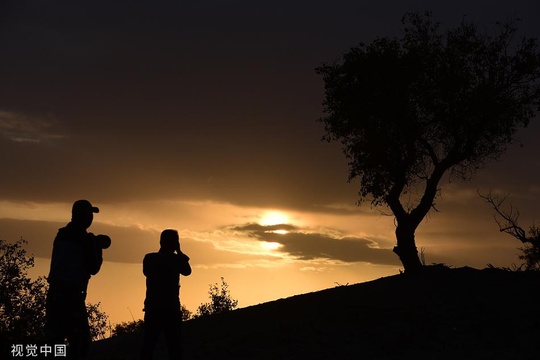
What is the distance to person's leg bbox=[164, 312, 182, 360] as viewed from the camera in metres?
14.9

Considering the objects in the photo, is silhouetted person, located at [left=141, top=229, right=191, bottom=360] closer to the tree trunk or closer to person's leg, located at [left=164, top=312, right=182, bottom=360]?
person's leg, located at [left=164, top=312, right=182, bottom=360]

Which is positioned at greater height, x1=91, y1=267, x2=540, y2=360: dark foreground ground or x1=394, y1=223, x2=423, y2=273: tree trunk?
x1=394, y1=223, x2=423, y2=273: tree trunk

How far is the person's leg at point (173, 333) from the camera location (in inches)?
587

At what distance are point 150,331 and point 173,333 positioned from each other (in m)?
0.51

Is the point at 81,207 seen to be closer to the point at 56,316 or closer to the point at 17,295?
the point at 56,316

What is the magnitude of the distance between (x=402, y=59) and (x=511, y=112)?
5.28 m

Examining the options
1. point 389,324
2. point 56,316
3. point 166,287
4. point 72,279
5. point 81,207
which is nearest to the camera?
point 56,316

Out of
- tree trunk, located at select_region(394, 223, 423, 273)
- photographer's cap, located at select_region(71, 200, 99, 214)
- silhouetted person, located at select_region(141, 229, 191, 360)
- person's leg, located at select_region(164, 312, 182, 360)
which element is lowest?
person's leg, located at select_region(164, 312, 182, 360)

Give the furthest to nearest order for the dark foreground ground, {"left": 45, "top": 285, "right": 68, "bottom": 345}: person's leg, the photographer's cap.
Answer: the dark foreground ground, the photographer's cap, {"left": 45, "top": 285, "right": 68, "bottom": 345}: person's leg

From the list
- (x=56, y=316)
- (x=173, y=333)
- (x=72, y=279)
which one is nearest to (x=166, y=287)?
(x=173, y=333)

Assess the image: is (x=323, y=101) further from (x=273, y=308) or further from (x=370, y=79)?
(x=273, y=308)

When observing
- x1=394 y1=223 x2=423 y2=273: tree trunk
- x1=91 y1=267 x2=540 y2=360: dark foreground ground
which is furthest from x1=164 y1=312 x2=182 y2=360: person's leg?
x1=394 y1=223 x2=423 y2=273: tree trunk

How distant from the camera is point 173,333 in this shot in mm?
15039

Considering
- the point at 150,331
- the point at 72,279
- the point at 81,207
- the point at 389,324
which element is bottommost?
the point at 389,324
